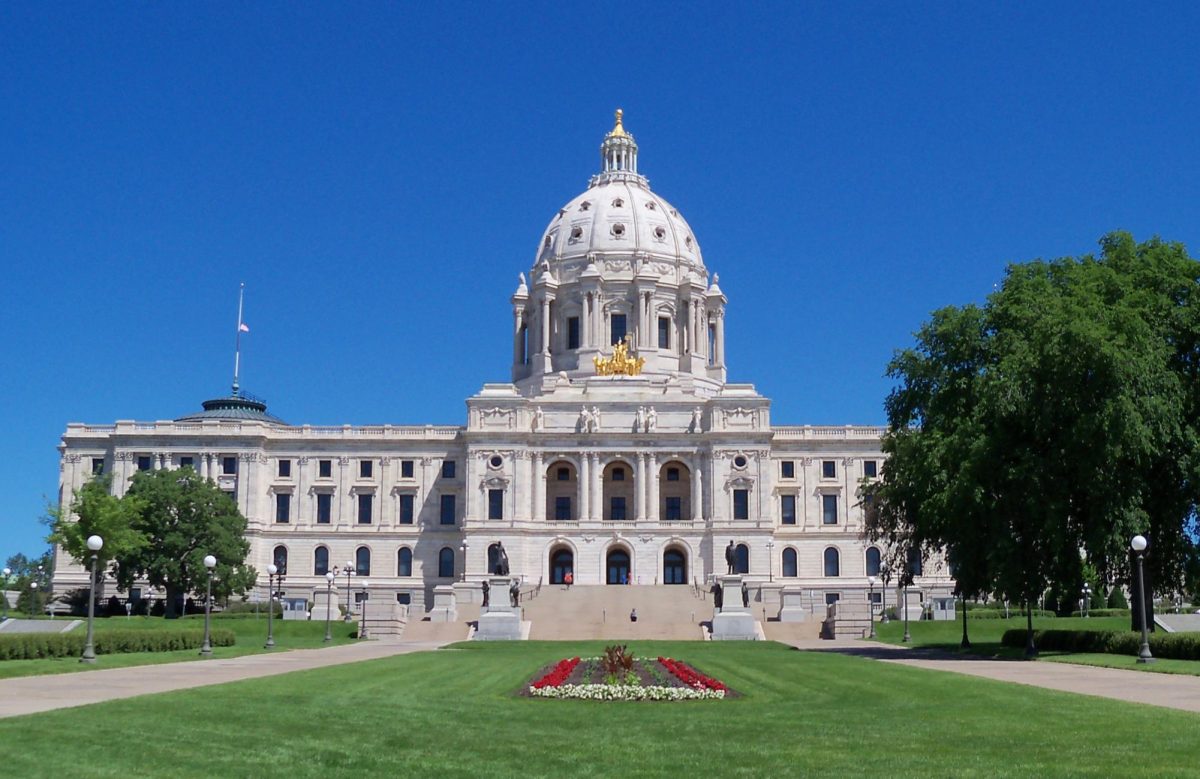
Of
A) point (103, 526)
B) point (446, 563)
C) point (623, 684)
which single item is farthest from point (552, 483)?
point (623, 684)

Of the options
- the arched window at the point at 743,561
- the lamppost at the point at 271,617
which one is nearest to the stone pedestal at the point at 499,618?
the lamppost at the point at 271,617

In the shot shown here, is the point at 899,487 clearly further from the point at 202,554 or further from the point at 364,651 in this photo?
the point at 202,554

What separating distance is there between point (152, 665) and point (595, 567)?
227 ft

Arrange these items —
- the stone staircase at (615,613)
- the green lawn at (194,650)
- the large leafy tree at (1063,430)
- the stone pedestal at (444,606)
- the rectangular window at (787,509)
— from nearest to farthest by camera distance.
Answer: the green lawn at (194,650) < the large leafy tree at (1063,430) < the stone staircase at (615,613) < the stone pedestal at (444,606) < the rectangular window at (787,509)

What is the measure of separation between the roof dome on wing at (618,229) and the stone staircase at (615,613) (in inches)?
1726

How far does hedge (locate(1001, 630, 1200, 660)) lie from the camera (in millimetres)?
40688

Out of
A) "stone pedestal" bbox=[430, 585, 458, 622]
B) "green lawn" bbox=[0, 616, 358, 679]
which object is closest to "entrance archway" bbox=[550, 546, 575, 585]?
"stone pedestal" bbox=[430, 585, 458, 622]

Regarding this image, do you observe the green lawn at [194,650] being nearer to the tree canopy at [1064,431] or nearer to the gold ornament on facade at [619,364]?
the tree canopy at [1064,431]

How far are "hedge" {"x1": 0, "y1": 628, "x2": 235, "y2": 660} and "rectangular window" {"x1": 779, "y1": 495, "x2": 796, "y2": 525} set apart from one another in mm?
65296

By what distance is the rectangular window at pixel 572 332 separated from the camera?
127500 millimetres

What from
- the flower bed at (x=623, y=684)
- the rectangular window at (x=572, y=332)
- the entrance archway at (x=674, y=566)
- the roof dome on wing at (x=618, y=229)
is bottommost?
the flower bed at (x=623, y=684)

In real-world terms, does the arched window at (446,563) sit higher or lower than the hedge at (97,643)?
higher

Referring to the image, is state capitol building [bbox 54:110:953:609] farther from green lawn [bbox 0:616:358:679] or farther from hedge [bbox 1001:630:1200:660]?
hedge [bbox 1001:630:1200:660]

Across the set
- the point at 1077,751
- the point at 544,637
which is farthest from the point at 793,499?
the point at 1077,751
